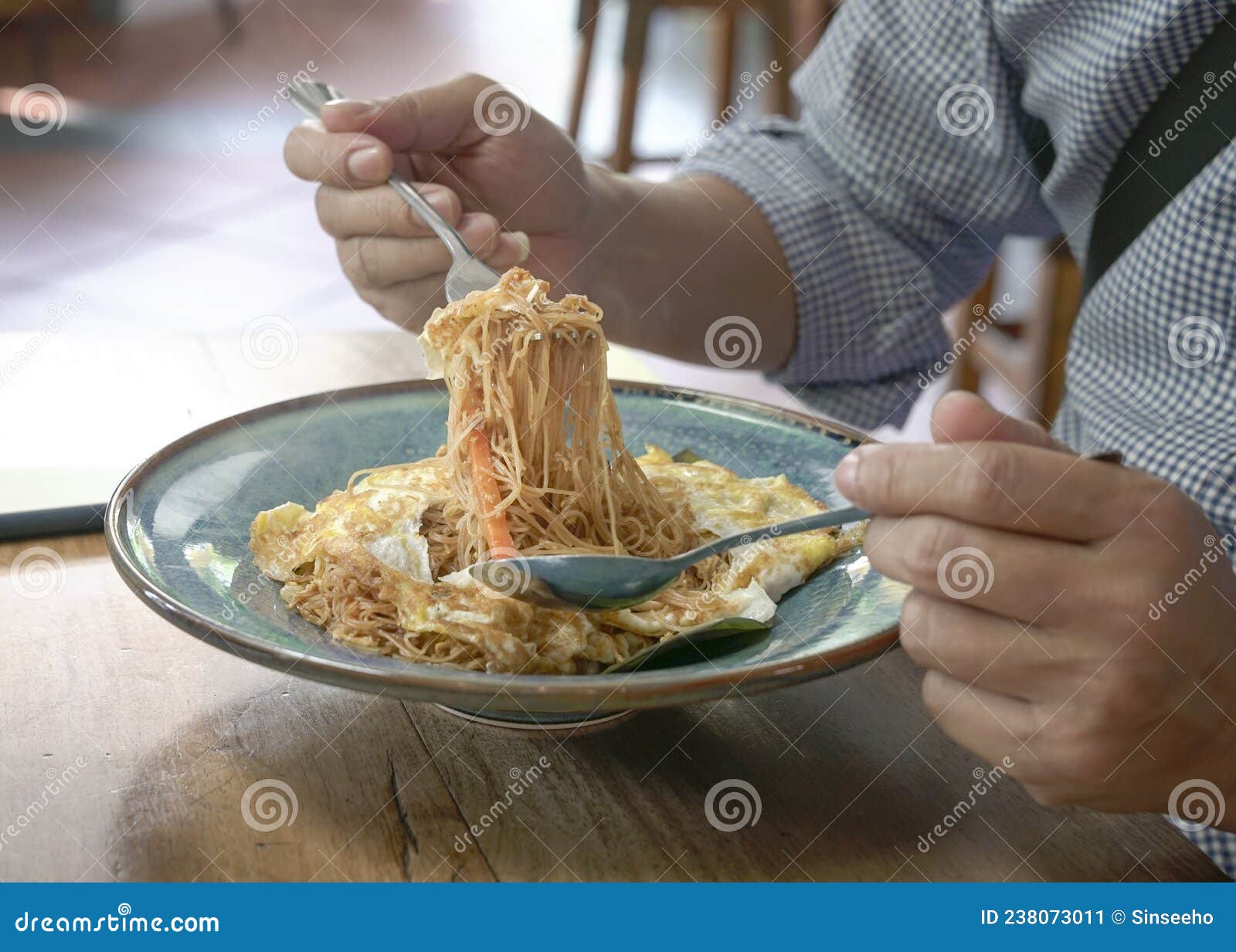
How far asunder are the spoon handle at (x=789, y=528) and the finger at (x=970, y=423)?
8 cm

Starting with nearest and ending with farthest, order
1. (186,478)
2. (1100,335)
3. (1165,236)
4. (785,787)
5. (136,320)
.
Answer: (785,787) < (186,478) < (1165,236) < (1100,335) < (136,320)

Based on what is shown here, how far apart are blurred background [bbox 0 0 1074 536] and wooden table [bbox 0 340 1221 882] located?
0.47 metres

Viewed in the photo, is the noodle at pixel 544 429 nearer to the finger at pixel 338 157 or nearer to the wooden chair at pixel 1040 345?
the finger at pixel 338 157

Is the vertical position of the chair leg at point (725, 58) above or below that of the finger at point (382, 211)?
below

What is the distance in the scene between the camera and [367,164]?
147 cm

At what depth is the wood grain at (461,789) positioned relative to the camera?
896mm

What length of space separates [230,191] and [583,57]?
2.15m

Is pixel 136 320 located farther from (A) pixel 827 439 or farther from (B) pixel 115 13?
(B) pixel 115 13

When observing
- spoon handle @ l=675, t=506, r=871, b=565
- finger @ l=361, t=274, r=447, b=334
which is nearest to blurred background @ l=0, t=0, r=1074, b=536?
finger @ l=361, t=274, r=447, b=334

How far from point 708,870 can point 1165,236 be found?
41.2 inches

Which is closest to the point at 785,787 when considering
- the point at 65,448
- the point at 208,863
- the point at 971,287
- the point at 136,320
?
the point at 208,863

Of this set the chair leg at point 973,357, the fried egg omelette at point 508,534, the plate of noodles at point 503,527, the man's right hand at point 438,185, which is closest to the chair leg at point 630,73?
the chair leg at point 973,357

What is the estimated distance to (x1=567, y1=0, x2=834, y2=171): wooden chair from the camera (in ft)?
14.3

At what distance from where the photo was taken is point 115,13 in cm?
851
